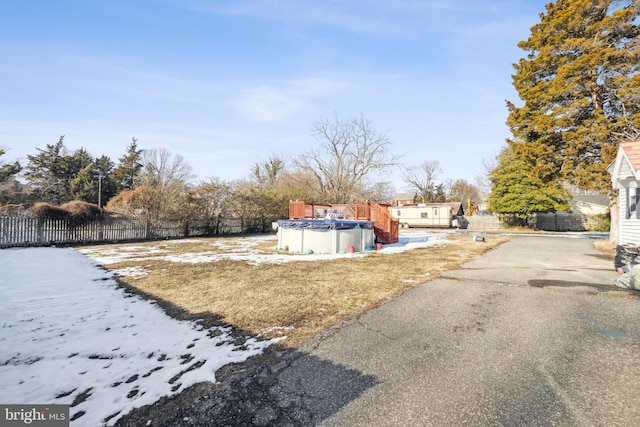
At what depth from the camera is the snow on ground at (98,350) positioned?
252 centimetres

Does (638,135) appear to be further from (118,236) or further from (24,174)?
(24,174)

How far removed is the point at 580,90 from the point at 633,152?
6.69m

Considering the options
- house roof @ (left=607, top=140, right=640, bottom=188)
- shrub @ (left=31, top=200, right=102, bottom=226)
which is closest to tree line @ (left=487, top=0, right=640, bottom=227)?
house roof @ (left=607, top=140, right=640, bottom=188)

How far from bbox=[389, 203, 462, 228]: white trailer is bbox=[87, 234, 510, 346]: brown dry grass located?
21969mm

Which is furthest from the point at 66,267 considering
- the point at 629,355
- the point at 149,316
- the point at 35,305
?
the point at 629,355

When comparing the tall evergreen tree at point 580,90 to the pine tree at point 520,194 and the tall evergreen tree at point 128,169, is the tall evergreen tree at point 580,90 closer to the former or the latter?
the pine tree at point 520,194

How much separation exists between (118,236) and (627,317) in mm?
18077

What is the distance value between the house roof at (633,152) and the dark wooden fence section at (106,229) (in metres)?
18.2

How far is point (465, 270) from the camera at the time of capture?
786 centimetres

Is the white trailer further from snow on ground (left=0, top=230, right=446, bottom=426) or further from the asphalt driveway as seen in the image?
snow on ground (left=0, top=230, right=446, bottom=426)

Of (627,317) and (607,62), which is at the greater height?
(607,62)

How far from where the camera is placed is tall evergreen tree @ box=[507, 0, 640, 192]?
470 inches

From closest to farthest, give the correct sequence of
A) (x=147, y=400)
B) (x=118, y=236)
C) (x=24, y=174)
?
(x=147, y=400) → (x=118, y=236) → (x=24, y=174)

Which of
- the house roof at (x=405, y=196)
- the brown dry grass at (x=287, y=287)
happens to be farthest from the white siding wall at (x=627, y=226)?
the house roof at (x=405, y=196)
